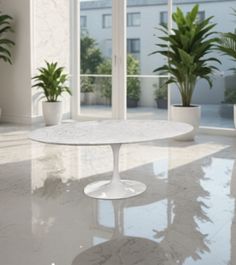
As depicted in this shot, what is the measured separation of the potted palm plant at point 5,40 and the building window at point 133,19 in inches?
75.9

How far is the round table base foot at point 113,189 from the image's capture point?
3328 millimetres

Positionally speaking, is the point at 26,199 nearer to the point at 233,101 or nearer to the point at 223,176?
the point at 223,176

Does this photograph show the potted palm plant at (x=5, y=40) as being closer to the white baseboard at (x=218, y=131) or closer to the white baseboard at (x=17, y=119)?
the white baseboard at (x=17, y=119)

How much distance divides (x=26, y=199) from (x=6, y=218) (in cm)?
42

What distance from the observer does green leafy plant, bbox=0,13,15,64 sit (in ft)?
22.6

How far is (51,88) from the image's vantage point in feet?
22.1

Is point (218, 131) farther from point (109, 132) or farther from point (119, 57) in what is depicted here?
point (109, 132)

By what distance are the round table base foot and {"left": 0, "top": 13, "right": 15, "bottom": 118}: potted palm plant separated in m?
4.05

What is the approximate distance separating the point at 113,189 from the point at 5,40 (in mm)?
4386

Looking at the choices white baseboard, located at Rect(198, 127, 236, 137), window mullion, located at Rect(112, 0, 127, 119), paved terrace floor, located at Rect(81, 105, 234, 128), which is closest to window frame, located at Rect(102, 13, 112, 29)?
window mullion, located at Rect(112, 0, 127, 119)

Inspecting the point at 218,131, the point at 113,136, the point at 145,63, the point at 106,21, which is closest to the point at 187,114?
the point at 218,131

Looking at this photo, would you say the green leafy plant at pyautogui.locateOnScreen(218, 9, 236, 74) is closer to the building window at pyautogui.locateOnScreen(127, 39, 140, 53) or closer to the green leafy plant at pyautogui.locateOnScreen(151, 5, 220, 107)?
the green leafy plant at pyautogui.locateOnScreen(151, 5, 220, 107)

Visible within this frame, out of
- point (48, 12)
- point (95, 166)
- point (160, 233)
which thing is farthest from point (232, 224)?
point (48, 12)

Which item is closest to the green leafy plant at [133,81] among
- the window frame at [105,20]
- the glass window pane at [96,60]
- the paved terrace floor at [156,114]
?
the paved terrace floor at [156,114]
